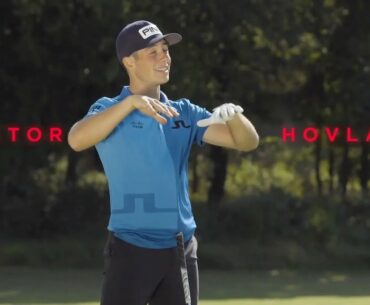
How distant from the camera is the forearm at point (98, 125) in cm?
385

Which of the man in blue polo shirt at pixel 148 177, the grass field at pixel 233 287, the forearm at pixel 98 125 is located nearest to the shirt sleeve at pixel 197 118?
the man in blue polo shirt at pixel 148 177

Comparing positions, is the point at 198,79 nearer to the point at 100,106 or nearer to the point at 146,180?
the point at 100,106

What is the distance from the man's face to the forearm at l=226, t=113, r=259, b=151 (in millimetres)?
344

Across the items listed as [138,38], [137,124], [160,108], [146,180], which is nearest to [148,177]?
[146,180]

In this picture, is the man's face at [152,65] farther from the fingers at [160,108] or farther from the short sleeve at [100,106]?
the fingers at [160,108]

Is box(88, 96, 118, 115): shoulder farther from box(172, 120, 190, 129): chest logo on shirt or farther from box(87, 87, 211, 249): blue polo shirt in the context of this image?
box(172, 120, 190, 129): chest logo on shirt

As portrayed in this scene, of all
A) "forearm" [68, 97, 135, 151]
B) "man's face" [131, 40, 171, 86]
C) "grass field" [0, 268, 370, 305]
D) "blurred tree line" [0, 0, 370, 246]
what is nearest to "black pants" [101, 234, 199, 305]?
"forearm" [68, 97, 135, 151]

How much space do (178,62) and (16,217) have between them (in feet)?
11.5

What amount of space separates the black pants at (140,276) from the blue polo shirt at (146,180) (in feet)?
0.13

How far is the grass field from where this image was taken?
10.3 m

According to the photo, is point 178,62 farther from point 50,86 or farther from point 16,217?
point 16,217

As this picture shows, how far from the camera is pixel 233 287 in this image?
12188mm

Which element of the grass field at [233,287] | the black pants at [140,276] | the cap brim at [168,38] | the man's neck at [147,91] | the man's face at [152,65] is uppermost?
the cap brim at [168,38]

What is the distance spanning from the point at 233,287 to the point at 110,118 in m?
8.53
